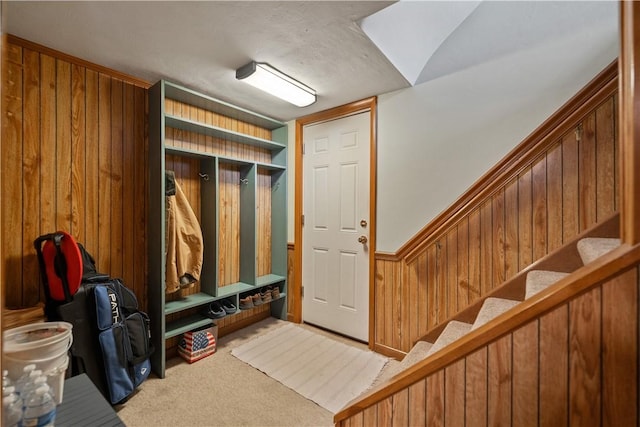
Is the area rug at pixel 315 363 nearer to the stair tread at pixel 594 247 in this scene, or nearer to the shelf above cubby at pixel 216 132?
the stair tread at pixel 594 247

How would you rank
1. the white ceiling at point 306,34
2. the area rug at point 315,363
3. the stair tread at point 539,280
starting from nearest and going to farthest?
the stair tread at point 539,280 → the white ceiling at point 306,34 → the area rug at point 315,363

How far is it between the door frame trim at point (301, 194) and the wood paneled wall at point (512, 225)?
15 cm

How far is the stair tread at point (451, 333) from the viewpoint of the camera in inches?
55.7

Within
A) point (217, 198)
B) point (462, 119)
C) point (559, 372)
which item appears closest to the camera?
point (559, 372)

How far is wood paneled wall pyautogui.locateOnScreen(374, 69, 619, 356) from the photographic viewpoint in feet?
4.86

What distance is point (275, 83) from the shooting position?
202 cm

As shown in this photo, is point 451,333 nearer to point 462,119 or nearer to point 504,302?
point 504,302

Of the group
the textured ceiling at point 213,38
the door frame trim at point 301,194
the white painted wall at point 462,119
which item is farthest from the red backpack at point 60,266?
the white painted wall at point 462,119

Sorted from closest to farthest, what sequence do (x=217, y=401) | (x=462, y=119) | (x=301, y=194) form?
(x=217, y=401) < (x=462, y=119) < (x=301, y=194)

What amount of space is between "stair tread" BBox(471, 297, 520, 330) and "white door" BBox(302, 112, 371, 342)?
3.45 ft

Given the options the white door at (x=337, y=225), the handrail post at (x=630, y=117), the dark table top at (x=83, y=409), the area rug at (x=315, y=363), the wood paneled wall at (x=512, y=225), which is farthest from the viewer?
the white door at (x=337, y=225)

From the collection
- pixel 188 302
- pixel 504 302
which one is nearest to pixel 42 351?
pixel 188 302

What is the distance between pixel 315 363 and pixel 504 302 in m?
1.43

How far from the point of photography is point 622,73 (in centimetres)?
65
